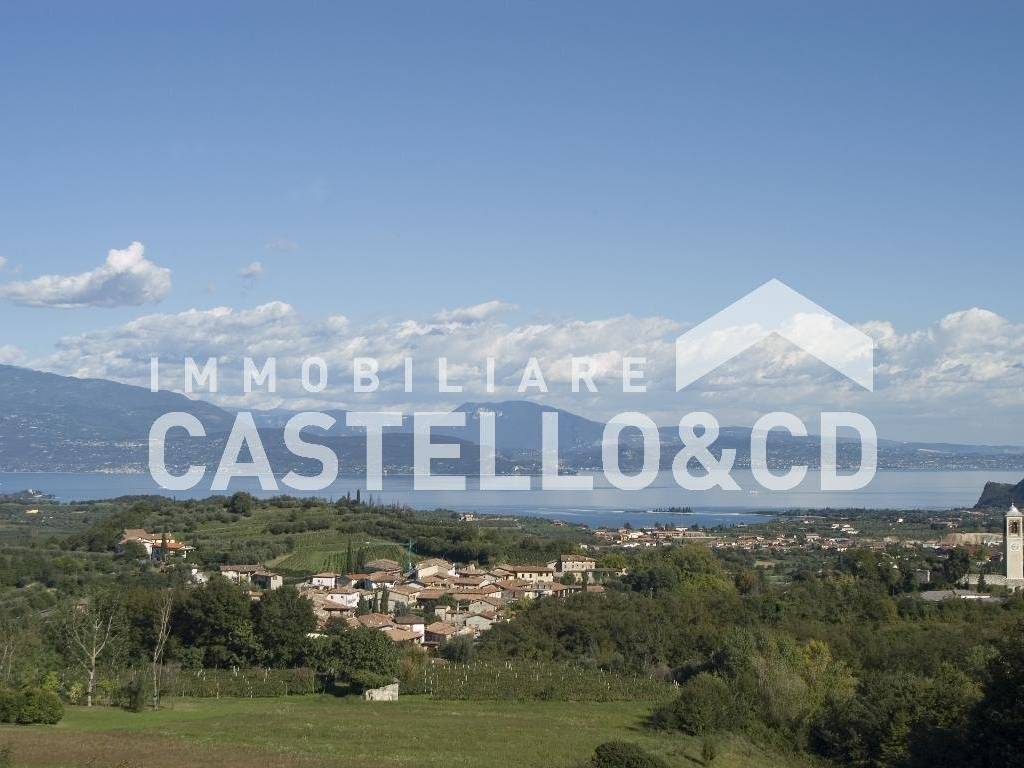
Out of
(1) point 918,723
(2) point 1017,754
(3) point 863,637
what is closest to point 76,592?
(3) point 863,637

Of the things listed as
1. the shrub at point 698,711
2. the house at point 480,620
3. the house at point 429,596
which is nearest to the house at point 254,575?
the house at point 429,596

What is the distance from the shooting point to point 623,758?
19.4 m

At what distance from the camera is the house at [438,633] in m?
39.9

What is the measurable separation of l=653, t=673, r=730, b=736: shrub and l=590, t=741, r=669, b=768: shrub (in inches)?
221

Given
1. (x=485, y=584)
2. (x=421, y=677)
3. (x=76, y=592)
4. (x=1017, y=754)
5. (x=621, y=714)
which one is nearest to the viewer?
(x=1017, y=754)

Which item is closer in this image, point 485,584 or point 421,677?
point 421,677

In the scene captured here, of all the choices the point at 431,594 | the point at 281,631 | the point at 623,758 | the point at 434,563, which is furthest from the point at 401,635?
the point at 623,758

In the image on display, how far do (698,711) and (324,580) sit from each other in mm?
26701

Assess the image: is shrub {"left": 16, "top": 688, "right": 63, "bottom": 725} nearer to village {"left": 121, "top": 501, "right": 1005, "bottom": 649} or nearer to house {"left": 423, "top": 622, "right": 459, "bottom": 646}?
village {"left": 121, "top": 501, "right": 1005, "bottom": 649}

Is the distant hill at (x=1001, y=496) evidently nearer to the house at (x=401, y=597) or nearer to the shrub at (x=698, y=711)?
the house at (x=401, y=597)

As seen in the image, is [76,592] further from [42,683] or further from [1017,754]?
[1017,754]

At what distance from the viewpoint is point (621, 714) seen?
1103 inches

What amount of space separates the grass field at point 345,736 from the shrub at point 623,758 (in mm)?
815

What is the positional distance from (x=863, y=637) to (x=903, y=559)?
22.0 metres
